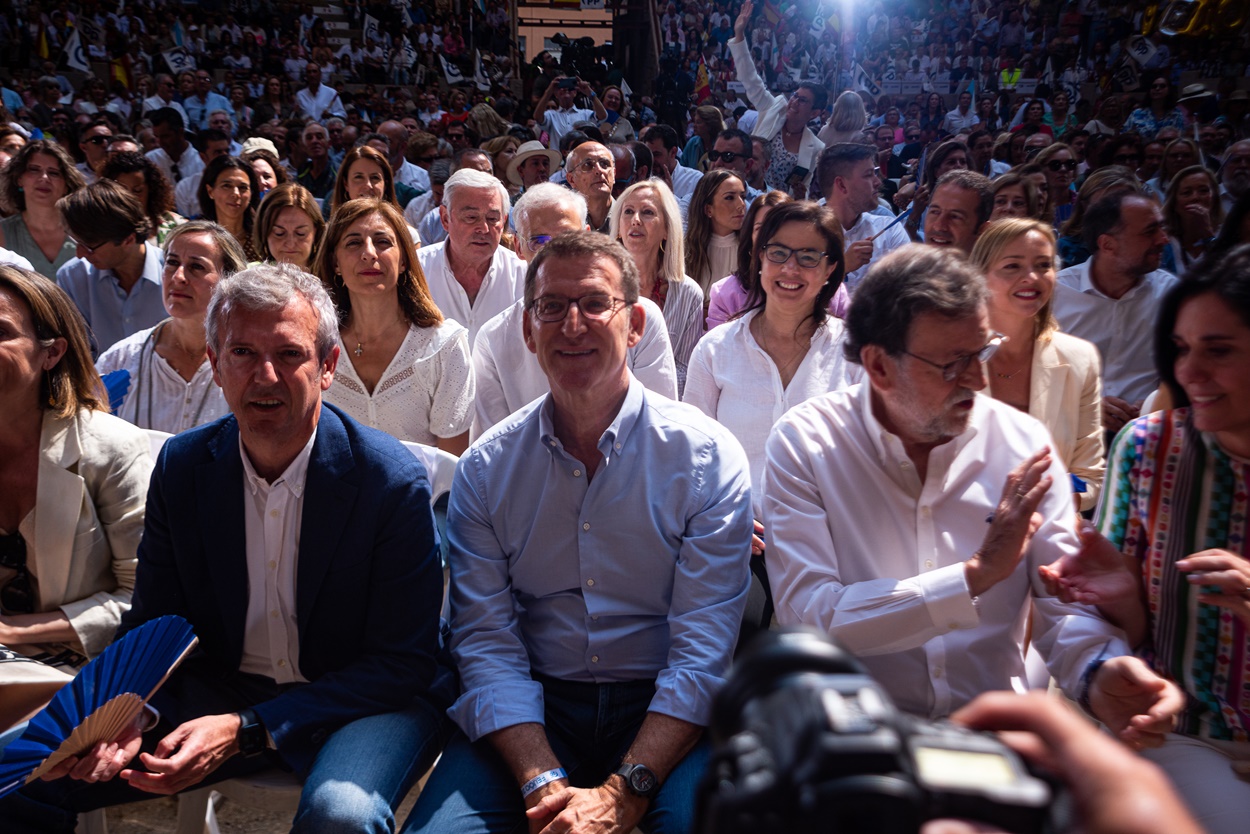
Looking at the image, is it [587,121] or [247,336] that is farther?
[587,121]

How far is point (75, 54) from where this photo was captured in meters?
13.3

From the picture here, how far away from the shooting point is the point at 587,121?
1103 centimetres

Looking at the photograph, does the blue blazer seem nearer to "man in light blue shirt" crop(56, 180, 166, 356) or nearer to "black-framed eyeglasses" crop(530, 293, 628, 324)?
"black-framed eyeglasses" crop(530, 293, 628, 324)

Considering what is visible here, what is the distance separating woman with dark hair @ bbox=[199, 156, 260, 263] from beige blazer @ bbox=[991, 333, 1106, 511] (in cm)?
420

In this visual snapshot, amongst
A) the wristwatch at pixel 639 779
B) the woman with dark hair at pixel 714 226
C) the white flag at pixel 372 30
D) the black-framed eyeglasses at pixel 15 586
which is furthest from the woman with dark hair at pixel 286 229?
the white flag at pixel 372 30

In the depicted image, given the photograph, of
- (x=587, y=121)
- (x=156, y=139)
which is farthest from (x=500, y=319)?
(x=587, y=121)

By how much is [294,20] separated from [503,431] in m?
16.2

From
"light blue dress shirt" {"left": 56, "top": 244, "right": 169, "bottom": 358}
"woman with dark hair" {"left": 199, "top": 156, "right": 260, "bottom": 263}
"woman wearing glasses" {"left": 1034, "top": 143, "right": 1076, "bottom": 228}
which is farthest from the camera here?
"woman wearing glasses" {"left": 1034, "top": 143, "right": 1076, "bottom": 228}

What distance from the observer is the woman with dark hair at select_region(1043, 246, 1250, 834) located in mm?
1746

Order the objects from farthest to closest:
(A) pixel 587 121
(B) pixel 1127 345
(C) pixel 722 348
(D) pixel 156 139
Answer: (A) pixel 587 121, (D) pixel 156 139, (B) pixel 1127 345, (C) pixel 722 348

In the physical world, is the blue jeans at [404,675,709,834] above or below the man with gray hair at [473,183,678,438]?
below

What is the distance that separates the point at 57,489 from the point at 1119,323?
398 centimetres

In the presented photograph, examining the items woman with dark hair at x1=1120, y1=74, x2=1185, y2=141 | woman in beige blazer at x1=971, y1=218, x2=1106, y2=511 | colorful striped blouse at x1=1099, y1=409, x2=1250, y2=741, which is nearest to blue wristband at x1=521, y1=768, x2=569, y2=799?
colorful striped blouse at x1=1099, y1=409, x2=1250, y2=741

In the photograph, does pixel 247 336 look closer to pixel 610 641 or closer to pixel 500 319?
pixel 610 641
